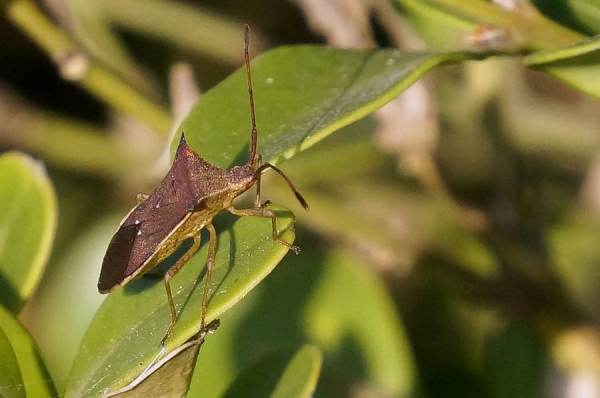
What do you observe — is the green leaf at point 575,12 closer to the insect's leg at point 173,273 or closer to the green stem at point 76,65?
the insect's leg at point 173,273

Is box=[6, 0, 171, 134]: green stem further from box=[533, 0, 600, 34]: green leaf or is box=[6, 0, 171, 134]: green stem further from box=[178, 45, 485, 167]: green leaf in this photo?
box=[533, 0, 600, 34]: green leaf

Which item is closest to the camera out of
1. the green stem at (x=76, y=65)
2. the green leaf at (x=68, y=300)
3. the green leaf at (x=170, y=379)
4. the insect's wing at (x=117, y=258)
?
the green leaf at (x=170, y=379)

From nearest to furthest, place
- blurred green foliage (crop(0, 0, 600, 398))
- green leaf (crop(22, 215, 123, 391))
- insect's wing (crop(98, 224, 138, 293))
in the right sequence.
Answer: blurred green foliage (crop(0, 0, 600, 398))
insect's wing (crop(98, 224, 138, 293))
green leaf (crop(22, 215, 123, 391))

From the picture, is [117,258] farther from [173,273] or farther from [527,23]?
[527,23]

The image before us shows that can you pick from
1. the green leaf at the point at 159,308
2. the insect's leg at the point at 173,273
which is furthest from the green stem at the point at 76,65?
the green leaf at the point at 159,308

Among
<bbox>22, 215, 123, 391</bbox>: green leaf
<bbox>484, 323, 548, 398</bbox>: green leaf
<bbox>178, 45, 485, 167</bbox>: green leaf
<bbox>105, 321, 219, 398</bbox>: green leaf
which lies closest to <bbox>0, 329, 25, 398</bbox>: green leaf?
<bbox>105, 321, 219, 398</bbox>: green leaf

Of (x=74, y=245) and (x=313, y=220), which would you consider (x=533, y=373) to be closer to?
(x=313, y=220)

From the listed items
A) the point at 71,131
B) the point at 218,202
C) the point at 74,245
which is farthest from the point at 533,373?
the point at 71,131
